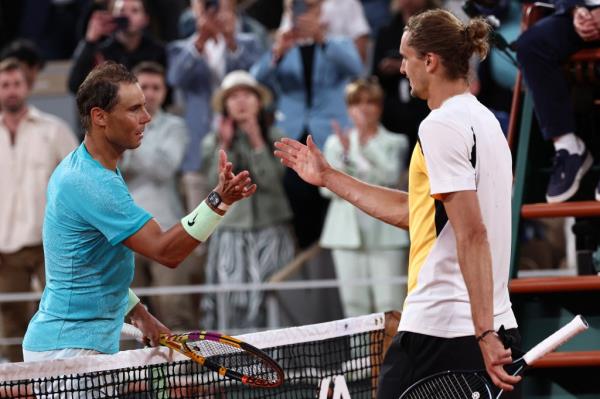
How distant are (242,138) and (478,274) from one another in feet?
19.7

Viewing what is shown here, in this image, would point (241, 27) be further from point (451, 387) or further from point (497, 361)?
point (497, 361)

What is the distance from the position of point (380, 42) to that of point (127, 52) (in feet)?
6.92

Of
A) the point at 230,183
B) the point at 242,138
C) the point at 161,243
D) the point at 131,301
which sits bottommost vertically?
the point at 131,301

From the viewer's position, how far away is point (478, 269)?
4.28 metres

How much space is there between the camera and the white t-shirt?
4.40 metres

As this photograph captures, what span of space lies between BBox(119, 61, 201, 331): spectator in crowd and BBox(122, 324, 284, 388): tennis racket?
15.8 ft

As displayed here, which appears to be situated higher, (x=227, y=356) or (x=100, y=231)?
(x=100, y=231)

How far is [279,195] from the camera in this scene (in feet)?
33.3

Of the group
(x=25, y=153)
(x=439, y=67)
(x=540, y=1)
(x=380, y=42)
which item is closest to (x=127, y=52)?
(x=25, y=153)

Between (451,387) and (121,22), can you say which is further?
(121,22)

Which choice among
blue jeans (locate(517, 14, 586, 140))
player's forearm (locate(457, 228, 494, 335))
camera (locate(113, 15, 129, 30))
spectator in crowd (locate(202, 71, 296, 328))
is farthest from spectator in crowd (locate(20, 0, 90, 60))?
player's forearm (locate(457, 228, 494, 335))

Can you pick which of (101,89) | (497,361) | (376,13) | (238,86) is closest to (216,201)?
(101,89)

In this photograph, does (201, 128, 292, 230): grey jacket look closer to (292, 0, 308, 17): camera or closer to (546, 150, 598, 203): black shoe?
(292, 0, 308, 17): camera

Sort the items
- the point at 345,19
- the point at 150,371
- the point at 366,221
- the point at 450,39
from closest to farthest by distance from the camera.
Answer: the point at 450,39, the point at 150,371, the point at 366,221, the point at 345,19
